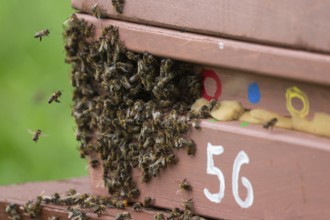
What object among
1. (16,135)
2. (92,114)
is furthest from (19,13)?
(92,114)

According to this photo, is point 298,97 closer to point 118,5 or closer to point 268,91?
point 268,91

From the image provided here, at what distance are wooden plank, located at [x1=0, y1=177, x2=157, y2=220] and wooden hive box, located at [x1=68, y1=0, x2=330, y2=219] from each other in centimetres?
24

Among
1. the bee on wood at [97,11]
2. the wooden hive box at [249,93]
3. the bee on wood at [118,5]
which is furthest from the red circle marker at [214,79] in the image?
the bee on wood at [97,11]

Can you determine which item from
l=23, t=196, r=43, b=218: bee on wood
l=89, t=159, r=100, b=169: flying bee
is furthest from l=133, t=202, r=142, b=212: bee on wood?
l=23, t=196, r=43, b=218: bee on wood

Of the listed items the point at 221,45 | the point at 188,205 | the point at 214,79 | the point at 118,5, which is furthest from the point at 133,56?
the point at 188,205

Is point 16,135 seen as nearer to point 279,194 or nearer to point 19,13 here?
point 19,13

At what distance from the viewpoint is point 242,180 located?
450 cm

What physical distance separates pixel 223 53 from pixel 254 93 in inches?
9.0

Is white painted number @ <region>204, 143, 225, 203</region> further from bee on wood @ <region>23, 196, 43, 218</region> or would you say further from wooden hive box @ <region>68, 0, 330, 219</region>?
bee on wood @ <region>23, 196, 43, 218</region>

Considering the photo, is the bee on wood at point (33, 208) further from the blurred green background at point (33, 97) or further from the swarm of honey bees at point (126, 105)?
the blurred green background at point (33, 97)

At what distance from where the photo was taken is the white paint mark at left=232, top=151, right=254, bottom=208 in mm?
4461

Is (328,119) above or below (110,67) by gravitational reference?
below

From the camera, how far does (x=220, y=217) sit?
184 inches

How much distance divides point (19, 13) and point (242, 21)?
6.52m
